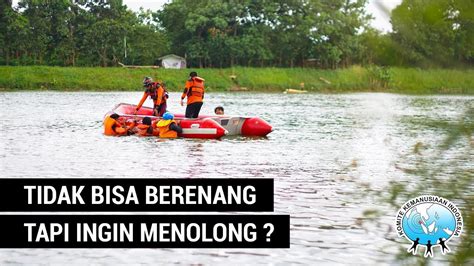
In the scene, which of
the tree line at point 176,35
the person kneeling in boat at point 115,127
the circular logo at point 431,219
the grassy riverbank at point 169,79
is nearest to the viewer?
the circular logo at point 431,219

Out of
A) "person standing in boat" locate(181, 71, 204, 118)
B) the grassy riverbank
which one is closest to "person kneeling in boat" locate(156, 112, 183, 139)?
"person standing in boat" locate(181, 71, 204, 118)

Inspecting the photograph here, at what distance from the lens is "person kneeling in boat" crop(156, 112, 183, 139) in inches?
766

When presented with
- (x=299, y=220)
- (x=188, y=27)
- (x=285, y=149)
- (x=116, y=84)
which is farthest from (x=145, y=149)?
(x=188, y=27)

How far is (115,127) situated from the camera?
803 inches

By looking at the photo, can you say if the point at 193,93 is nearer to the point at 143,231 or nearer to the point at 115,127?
the point at 115,127

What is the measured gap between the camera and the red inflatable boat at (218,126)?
19578mm

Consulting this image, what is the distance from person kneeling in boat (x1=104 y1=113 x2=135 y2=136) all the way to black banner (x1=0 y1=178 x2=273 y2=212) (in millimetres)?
9991

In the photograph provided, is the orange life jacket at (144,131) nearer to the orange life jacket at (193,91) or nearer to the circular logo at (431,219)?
the orange life jacket at (193,91)

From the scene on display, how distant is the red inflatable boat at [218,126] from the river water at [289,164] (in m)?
0.38

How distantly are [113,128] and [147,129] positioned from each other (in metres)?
1.06

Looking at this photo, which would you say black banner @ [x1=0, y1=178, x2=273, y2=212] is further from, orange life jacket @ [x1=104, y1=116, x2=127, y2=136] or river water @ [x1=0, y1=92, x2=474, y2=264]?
orange life jacket @ [x1=104, y1=116, x2=127, y2=136]

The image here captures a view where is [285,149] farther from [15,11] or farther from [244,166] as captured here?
[15,11]

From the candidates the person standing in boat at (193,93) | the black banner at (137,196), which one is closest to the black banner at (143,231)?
the black banner at (137,196)

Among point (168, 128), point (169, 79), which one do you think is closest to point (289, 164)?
point (168, 128)
